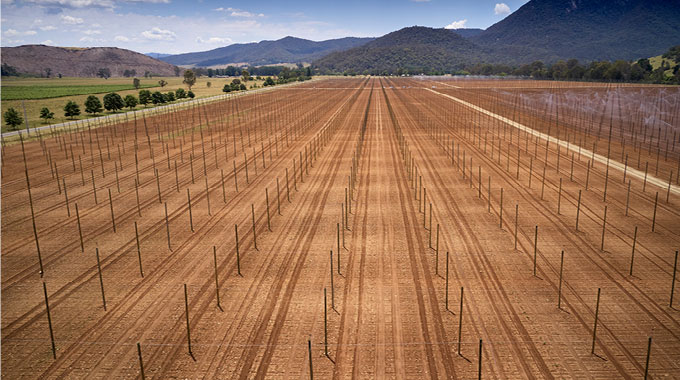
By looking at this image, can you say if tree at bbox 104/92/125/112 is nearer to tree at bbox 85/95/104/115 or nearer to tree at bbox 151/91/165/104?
tree at bbox 85/95/104/115

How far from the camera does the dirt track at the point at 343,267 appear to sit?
32.9 ft

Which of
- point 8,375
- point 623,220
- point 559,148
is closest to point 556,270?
point 623,220

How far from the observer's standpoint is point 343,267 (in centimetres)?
1438

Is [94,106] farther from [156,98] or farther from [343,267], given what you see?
[343,267]

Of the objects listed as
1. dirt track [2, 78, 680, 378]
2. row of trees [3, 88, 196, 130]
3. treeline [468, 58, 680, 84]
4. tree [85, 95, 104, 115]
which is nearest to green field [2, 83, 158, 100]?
row of trees [3, 88, 196, 130]

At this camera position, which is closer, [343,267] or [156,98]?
[343,267]

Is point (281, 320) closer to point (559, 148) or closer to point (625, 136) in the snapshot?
point (559, 148)

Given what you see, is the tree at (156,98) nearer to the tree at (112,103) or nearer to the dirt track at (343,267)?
the tree at (112,103)

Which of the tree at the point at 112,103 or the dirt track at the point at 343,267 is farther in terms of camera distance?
the tree at the point at 112,103

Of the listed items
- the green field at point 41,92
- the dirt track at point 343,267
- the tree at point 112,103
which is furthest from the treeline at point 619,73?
the green field at point 41,92

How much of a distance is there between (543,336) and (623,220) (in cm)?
1013

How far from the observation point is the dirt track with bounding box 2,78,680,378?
10.0 m

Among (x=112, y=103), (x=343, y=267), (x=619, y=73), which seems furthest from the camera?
(x=619, y=73)

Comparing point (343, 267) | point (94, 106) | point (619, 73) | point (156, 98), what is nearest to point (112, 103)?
point (94, 106)
